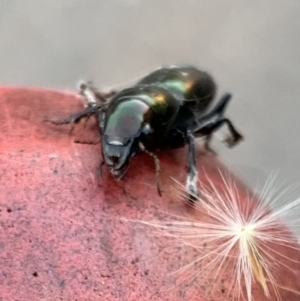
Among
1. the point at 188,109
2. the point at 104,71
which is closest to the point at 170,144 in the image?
the point at 188,109

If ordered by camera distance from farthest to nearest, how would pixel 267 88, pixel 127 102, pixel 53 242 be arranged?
pixel 267 88
pixel 127 102
pixel 53 242

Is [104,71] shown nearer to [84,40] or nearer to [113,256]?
[84,40]

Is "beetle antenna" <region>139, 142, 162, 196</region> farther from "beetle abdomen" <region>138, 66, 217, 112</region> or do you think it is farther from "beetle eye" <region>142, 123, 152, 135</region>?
"beetle abdomen" <region>138, 66, 217, 112</region>

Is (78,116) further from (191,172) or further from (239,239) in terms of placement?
(239,239)

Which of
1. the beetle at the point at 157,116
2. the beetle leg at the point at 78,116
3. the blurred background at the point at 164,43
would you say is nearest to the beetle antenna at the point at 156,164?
the beetle at the point at 157,116

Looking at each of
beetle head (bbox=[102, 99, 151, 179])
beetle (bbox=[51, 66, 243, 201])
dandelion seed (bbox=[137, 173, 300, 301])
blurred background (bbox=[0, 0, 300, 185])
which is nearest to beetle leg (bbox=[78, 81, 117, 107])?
beetle (bbox=[51, 66, 243, 201])

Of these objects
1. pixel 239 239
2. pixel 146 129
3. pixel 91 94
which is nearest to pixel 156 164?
pixel 146 129
